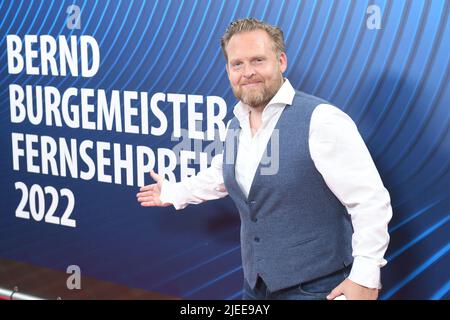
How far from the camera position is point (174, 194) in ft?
7.62

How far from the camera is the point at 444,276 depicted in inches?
84.9

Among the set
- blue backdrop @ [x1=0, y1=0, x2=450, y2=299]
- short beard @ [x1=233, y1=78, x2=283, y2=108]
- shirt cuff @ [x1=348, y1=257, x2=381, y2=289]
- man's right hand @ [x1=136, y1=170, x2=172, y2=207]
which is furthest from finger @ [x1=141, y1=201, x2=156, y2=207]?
shirt cuff @ [x1=348, y1=257, x2=381, y2=289]

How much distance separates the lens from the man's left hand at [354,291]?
1.72m

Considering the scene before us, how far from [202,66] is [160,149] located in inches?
16.1

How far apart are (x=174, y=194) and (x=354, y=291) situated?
2.80 ft

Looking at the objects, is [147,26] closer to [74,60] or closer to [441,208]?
[74,60]

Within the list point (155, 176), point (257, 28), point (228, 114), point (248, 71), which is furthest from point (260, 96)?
point (155, 176)

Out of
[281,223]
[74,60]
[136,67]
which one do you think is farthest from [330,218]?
[74,60]

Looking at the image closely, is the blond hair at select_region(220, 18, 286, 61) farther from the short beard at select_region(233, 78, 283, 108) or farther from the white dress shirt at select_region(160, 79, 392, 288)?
the white dress shirt at select_region(160, 79, 392, 288)

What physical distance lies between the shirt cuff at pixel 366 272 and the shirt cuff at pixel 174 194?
80 cm

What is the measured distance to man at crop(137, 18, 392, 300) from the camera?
1712 millimetres

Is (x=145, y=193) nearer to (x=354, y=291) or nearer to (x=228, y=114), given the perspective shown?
(x=228, y=114)
